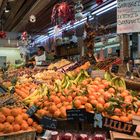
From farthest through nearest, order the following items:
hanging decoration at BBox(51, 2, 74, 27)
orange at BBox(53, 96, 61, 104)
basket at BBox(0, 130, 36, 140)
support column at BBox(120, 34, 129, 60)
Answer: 1. hanging decoration at BBox(51, 2, 74, 27)
2. support column at BBox(120, 34, 129, 60)
3. orange at BBox(53, 96, 61, 104)
4. basket at BBox(0, 130, 36, 140)

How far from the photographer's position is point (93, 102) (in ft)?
9.25

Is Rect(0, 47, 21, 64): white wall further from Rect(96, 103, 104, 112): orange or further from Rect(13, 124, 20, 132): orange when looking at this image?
Rect(13, 124, 20, 132): orange

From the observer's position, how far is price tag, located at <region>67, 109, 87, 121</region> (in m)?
2.49

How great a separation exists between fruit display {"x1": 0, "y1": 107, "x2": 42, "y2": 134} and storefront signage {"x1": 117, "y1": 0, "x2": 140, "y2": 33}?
273 cm

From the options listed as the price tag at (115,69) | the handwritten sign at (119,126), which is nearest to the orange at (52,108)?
the handwritten sign at (119,126)

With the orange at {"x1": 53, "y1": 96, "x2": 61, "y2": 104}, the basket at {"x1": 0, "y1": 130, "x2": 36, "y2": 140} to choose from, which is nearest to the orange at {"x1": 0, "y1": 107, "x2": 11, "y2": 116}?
the basket at {"x1": 0, "y1": 130, "x2": 36, "y2": 140}

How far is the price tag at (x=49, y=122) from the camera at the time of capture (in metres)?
2.54

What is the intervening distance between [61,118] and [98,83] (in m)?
0.94

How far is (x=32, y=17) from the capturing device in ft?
34.3

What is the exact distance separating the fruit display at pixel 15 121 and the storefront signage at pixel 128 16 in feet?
8.94

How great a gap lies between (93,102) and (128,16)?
102 inches

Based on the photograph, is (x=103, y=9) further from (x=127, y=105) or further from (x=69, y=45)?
(x=127, y=105)

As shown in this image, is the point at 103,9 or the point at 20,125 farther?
the point at 103,9

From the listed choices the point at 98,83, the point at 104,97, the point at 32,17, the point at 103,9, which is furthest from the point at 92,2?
the point at 104,97
